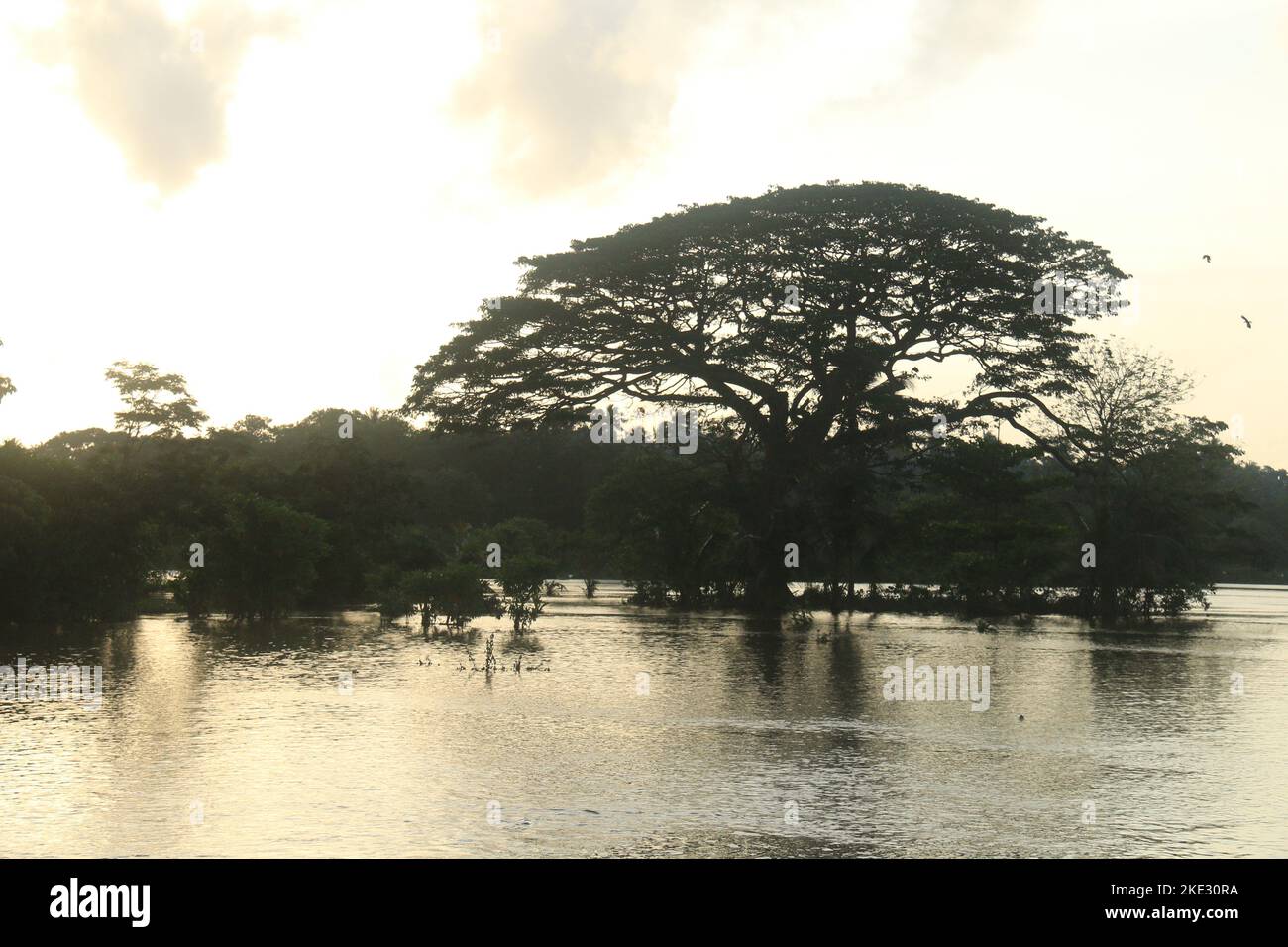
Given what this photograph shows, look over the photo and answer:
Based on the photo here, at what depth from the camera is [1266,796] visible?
1087cm

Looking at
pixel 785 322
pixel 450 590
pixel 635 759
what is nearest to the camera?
pixel 635 759

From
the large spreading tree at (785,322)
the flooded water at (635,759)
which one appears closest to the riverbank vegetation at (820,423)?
the large spreading tree at (785,322)

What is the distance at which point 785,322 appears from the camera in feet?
134

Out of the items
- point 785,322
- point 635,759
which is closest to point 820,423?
point 785,322

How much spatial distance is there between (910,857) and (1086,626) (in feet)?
102

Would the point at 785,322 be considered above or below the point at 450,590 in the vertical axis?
above

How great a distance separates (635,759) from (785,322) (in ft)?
97.2

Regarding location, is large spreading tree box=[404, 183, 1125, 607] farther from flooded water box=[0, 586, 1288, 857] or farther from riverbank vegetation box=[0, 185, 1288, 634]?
flooded water box=[0, 586, 1288, 857]

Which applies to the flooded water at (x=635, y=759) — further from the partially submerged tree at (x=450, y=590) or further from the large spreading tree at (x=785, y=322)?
the large spreading tree at (x=785, y=322)

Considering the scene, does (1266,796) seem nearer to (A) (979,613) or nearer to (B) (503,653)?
(B) (503,653)

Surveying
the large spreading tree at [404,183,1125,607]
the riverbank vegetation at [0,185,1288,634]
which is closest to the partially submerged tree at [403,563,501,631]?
the riverbank vegetation at [0,185,1288,634]

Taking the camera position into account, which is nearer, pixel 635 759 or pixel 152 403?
pixel 635 759

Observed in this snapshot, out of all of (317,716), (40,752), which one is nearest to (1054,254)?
(317,716)

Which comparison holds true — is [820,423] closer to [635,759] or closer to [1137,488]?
[1137,488]
